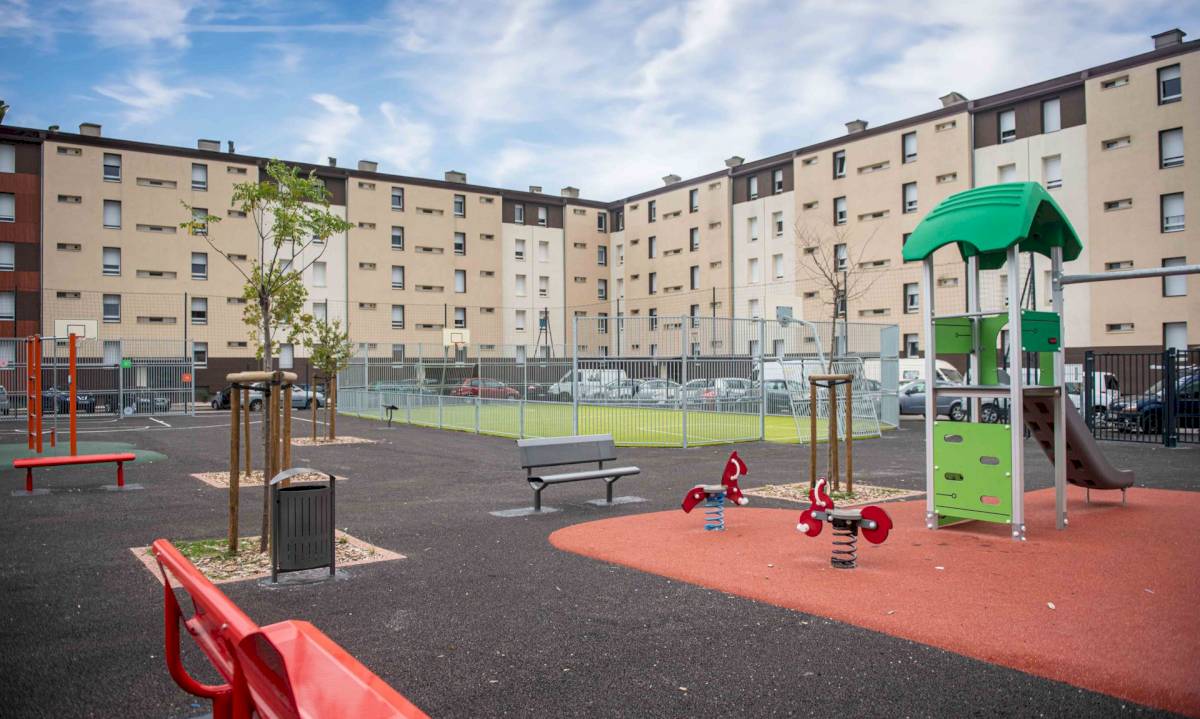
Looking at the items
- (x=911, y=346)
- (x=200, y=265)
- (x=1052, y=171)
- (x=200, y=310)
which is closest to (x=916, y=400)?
(x=911, y=346)

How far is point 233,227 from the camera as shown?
46594 millimetres

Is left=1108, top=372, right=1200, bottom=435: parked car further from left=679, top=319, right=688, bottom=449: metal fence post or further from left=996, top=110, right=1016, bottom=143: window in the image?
left=996, top=110, right=1016, bottom=143: window

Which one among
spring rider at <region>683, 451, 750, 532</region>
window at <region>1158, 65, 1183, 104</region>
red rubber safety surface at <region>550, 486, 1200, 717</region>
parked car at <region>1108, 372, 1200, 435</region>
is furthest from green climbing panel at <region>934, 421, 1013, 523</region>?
window at <region>1158, 65, 1183, 104</region>

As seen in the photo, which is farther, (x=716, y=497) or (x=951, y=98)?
(x=951, y=98)

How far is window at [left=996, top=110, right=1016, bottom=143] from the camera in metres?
38.8

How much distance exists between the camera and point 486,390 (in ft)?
74.9

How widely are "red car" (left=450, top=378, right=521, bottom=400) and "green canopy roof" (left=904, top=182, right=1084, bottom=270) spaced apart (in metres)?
13.2

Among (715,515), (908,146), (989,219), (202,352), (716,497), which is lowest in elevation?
(715,515)

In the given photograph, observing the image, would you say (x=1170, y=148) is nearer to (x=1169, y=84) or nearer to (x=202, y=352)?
(x=1169, y=84)

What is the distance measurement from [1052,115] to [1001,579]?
3699cm

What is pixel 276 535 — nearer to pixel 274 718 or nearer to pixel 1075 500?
pixel 274 718

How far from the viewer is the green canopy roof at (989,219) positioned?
8.22 metres

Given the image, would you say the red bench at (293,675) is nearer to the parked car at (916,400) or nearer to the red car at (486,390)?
the red car at (486,390)

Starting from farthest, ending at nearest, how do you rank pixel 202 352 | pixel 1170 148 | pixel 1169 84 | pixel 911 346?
pixel 202 352 → pixel 911 346 → pixel 1170 148 → pixel 1169 84
